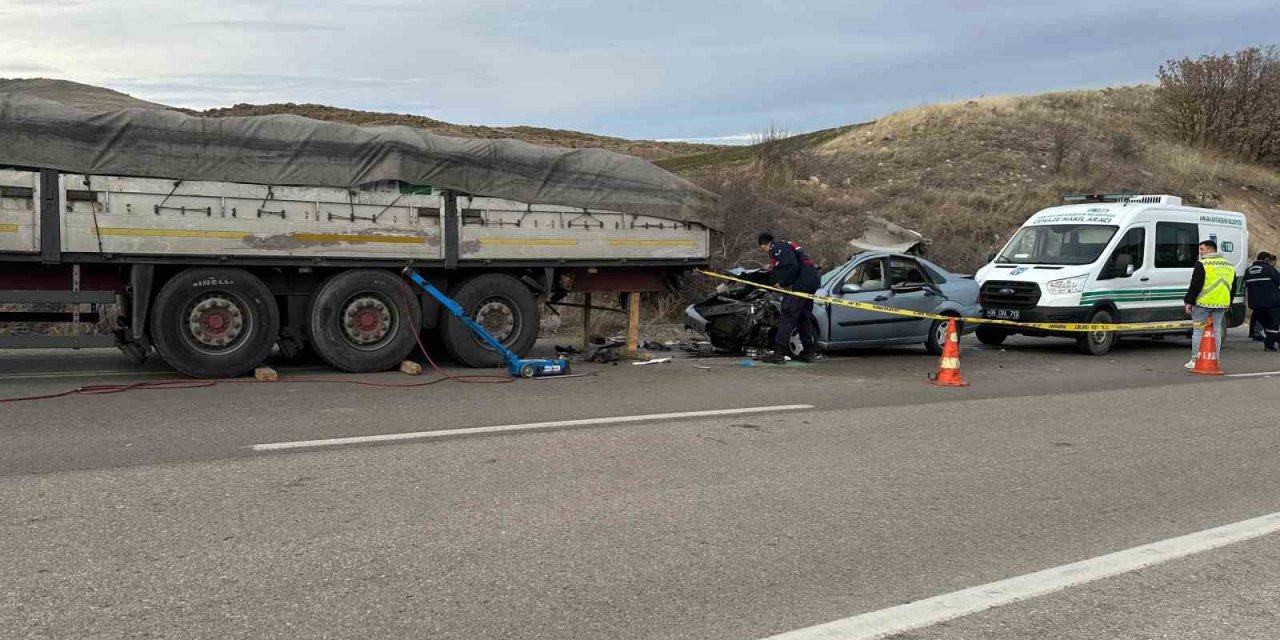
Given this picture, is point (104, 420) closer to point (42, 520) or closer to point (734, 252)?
point (42, 520)

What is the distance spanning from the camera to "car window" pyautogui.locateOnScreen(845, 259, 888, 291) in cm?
1309

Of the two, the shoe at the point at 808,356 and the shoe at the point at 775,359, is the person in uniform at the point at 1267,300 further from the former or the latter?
the shoe at the point at 775,359

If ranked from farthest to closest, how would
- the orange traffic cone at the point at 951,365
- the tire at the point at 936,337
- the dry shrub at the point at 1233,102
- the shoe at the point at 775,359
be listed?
the dry shrub at the point at 1233,102 < the tire at the point at 936,337 < the shoe at the point at 775,359 < the orange traffic cone at the point at 951,365

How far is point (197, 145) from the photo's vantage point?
9.45m

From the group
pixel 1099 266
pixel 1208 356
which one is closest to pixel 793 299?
pixel 1099 266

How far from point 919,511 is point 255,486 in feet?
12.5

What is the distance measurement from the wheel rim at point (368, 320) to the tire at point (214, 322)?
2.36ft

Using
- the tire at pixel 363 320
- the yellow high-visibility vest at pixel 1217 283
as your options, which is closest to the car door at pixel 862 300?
the yellow high-visibility vest at pixel 1217 283

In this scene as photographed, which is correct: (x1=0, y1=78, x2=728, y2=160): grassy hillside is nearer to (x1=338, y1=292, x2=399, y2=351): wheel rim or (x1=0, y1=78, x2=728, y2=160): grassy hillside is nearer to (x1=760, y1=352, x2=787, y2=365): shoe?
(x1=338, y1=292, x2=399, y2=351): wheel rim

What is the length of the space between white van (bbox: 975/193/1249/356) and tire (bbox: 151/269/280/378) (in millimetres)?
10306

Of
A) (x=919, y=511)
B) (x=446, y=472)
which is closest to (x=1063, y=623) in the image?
(x=919, y=511)

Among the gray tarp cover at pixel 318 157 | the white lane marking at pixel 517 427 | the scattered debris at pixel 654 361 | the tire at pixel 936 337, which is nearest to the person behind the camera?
the white lane marking at pixel 517 427

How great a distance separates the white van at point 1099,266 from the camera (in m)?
14.1

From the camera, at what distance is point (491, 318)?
11195 mm
